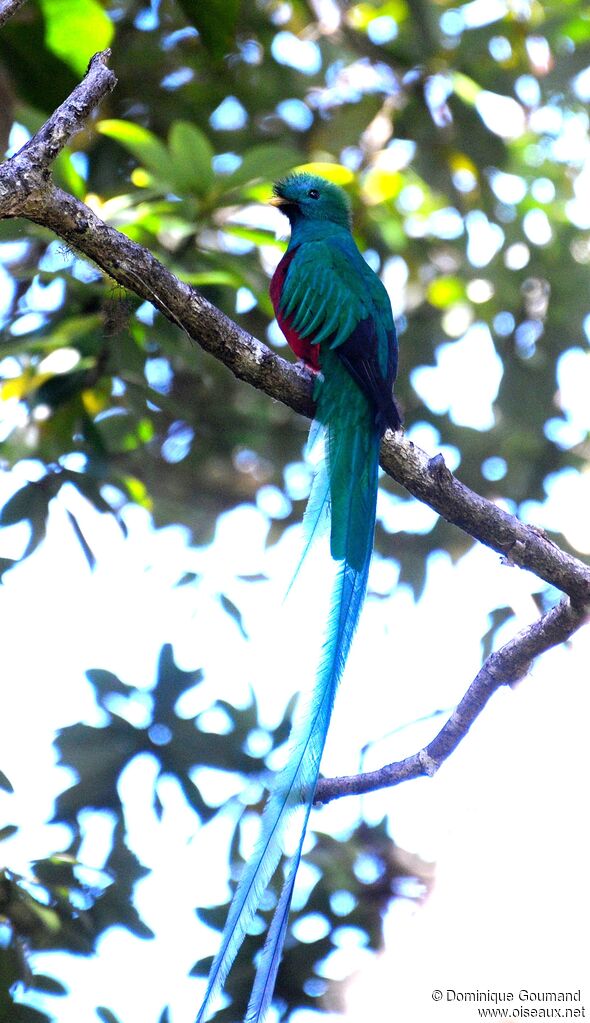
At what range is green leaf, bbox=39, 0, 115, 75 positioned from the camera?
3.10 meters

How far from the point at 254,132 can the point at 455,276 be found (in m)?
1.10

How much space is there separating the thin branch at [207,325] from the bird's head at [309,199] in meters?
1.28

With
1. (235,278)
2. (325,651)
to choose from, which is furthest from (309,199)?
(325,651)

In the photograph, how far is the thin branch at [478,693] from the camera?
7.42 ft

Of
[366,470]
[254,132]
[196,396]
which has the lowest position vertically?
[366,470]

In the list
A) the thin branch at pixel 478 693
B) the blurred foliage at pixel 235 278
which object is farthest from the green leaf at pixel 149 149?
the thin branch at pixel 478 693

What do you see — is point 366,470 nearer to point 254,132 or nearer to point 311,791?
point 311,791

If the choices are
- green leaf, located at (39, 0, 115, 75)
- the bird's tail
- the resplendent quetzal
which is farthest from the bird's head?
the bird's tail

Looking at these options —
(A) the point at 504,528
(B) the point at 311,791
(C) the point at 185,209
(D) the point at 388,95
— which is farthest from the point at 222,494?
(B) the point at 311,791

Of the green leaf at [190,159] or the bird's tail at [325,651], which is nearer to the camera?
the bird's tail at [325,651]

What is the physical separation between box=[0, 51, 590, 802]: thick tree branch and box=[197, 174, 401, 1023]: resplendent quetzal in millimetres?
126

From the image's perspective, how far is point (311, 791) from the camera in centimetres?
208

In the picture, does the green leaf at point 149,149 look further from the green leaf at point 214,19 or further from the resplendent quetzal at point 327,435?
the green leaf at point 214,19

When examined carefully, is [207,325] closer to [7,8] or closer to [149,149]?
[7,8]
